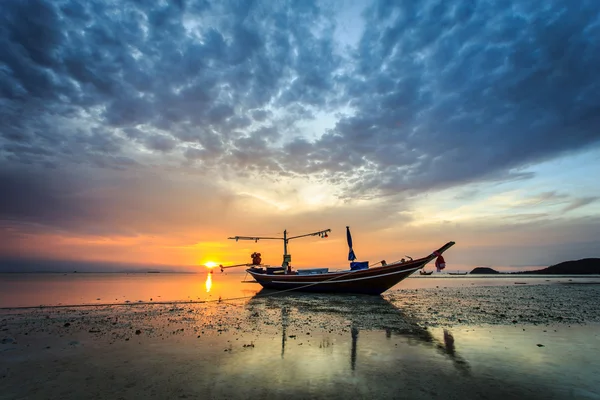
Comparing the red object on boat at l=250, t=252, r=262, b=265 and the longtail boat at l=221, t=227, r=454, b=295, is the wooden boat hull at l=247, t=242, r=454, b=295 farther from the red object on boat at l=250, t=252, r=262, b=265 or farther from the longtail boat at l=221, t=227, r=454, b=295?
the red object on boat at l=250, t=252, r=262, b=265

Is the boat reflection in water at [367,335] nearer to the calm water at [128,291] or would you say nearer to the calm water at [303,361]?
the calm water at [303,361]

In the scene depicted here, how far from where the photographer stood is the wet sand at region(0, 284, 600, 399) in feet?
21.3

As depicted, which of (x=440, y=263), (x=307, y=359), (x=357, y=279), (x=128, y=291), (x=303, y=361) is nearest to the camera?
(x=303, y=361)

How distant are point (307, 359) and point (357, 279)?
76.0 feet

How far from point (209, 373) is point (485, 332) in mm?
11525

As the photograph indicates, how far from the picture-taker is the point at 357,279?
101 feet

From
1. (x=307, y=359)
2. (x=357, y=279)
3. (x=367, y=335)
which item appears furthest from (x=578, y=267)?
(x=307, y=359)

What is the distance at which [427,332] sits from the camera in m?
12.3

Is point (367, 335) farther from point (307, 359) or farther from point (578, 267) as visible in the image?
point (578, 267)

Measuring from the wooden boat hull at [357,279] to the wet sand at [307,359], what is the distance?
41.9 feet

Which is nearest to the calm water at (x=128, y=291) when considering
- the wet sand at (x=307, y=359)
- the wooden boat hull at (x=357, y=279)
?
the wooden boat hull at (x=357, y=279)

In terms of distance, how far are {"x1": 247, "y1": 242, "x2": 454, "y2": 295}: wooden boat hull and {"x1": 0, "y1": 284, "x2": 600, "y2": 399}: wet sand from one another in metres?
12.8

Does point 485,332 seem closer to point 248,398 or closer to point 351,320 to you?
point 351,320

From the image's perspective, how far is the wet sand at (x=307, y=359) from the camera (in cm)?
648
